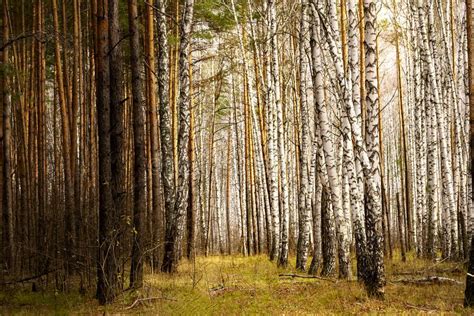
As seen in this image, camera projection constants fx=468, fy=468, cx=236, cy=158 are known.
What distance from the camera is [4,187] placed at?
36.9ft

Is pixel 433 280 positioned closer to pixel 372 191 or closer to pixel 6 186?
pixel 372 191

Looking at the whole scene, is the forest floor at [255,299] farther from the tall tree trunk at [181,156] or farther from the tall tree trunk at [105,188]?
the tall tree trunk at [181,156]

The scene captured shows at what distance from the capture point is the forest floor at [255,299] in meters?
6.66

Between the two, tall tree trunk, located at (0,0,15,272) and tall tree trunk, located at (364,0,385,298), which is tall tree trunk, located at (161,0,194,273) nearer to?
tall tree trunk, located at (0,0,15,272)

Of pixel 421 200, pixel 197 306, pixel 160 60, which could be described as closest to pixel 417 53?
pixel 421 200

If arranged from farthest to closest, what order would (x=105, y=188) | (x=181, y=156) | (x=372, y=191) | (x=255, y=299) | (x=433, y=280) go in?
(x=181, y=156), (x=433, y=280), (x=255, y=299), (x=105, y=188), (x=372, y=191)

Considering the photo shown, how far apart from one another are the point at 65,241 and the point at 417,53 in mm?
13826

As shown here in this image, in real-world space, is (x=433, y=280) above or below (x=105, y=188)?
below

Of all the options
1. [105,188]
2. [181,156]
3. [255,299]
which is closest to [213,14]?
[181,156]

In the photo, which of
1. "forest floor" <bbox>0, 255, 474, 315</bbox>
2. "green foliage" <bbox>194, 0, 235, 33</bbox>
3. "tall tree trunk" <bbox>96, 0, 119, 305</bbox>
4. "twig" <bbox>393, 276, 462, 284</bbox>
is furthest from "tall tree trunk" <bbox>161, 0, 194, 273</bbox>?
"twig" <bbox>393, 276, 462, 284</bbox>

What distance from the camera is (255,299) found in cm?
764

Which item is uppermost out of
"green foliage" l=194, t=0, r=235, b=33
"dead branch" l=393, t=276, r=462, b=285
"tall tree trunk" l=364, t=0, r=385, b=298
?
"green foliage" l=194, t=0, r=235, b=33

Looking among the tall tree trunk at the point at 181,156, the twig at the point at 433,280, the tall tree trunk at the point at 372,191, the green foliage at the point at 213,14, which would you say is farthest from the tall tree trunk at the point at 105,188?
the green foliage at the point at 213,14

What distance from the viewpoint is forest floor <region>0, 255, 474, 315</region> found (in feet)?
21.9
